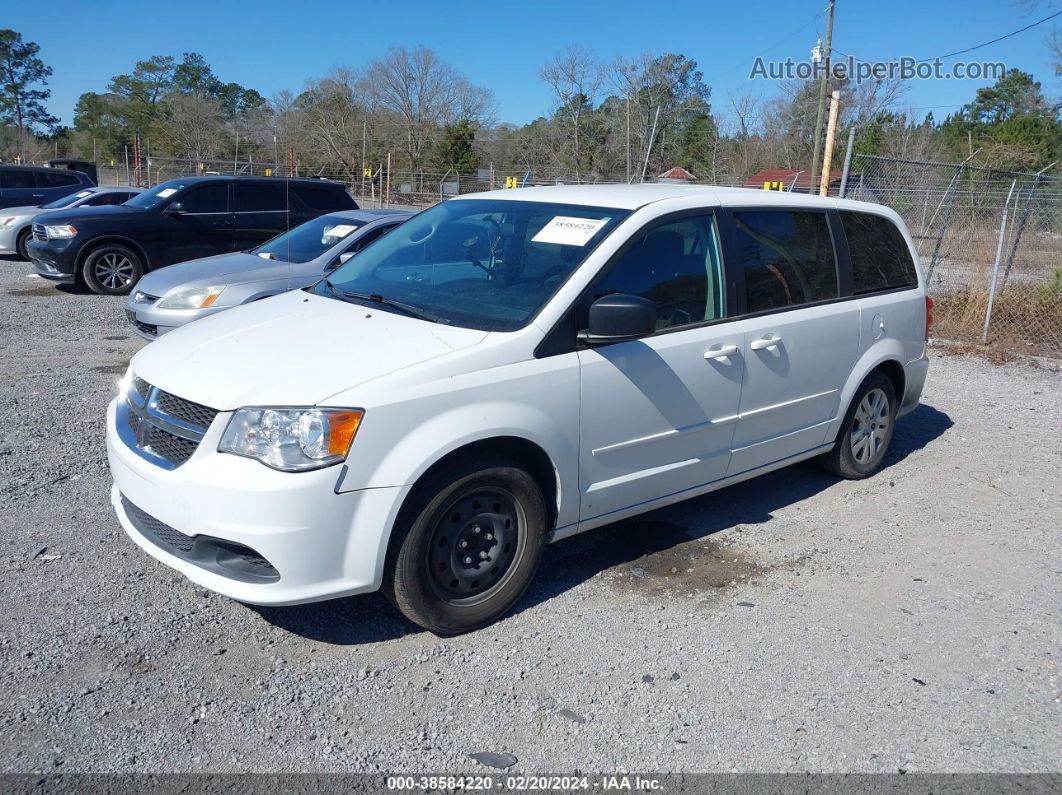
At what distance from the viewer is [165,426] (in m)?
3.44

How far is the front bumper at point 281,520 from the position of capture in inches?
122

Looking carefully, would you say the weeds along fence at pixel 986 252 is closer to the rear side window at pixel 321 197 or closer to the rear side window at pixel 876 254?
the rear side window at pixel 321 197

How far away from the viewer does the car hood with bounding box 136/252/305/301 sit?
7895 mm

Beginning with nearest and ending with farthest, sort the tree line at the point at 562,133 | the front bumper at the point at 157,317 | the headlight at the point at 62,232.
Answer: the front bumper at the point at 157,317 → the headlight at the point at 62,232 → the tree line at the point at 562,133

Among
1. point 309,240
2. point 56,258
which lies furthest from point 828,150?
point 56,258

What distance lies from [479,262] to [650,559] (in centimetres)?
175

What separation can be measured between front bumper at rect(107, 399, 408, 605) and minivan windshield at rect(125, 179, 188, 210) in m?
10.1

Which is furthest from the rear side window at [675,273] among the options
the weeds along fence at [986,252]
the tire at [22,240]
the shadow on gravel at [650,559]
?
the tire at [22,240]

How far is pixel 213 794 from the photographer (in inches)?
105

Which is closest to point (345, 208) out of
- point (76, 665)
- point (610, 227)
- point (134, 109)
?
point (610, 227)

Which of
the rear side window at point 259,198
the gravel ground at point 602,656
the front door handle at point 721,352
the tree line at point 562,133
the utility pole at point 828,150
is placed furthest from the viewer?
the tree line at point 562,133

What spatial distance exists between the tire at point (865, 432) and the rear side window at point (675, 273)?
159 cm

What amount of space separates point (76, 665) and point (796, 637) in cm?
292

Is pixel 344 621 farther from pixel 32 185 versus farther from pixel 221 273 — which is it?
pixel 32 185
